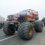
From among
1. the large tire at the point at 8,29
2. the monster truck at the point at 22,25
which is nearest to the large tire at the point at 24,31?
the monster truck at the point at 22,25

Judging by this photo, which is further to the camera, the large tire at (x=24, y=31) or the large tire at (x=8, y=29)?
the large tire at (x=8, y=29)

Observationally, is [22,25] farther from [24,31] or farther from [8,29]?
[8,29]

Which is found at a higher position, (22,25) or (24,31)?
(22,25)

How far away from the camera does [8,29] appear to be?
19.0ft

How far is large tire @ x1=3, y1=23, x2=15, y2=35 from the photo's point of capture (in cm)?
570

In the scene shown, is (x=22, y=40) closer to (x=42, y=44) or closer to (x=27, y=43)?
(x=27, y=43)

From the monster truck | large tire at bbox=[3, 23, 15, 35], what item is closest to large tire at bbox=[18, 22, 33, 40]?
the monster truck

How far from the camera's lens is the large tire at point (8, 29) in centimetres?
570

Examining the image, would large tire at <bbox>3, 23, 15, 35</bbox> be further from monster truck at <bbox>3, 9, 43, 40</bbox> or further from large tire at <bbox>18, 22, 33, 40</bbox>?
large tire at <bbox>18, 22, 33, 40</bbox>

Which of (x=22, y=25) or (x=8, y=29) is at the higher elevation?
(x=22, y=25)

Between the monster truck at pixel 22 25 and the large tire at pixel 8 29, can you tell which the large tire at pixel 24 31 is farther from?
the large tire at pixel 8 29

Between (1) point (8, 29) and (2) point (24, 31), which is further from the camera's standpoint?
(1) point (8, 29)

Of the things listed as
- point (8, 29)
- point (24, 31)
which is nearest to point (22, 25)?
point (24, 31)

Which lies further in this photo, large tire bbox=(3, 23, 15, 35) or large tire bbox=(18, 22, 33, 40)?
large tire bbox=(3, 23, 15, 35)
